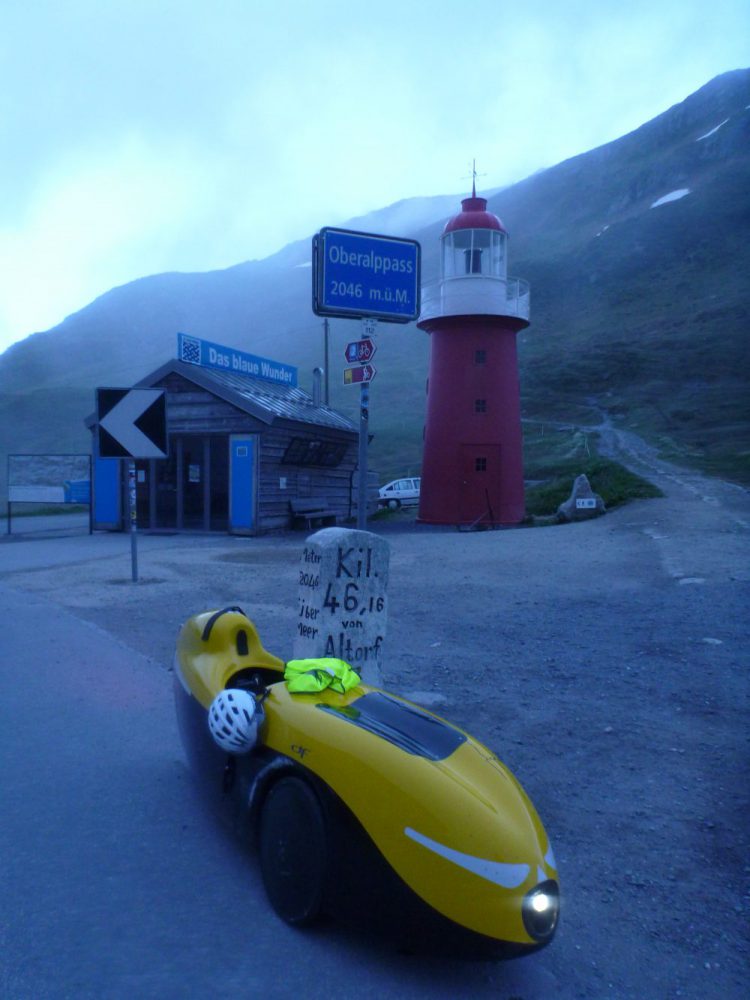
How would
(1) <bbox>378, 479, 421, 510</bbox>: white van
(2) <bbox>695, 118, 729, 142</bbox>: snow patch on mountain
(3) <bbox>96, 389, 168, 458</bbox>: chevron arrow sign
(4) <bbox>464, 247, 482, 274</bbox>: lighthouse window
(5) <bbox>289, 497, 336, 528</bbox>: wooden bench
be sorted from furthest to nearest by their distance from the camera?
(2) <bbox>695, 118, 729, 142</bbox>: snow patch on mountain → (1) <bbox>378, 479, 421, 510</bbox>: white van → (4) <bbox>464, 247, 482, 274</bbox>: lighthouse window → (5) <bbox>289, 497, 336, 528</bbox>: wooden bench → (3) <bbox>96, 389, 168, 458</bbox>: chevron arrow sign

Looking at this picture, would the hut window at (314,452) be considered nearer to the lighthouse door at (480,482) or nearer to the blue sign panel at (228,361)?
the blue sign panel at (228,361)

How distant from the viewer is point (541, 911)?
2.82m

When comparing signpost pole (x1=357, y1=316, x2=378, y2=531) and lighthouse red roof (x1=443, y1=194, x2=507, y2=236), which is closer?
signpost pole (x1=357, y1=316, x2=378, y2=531)

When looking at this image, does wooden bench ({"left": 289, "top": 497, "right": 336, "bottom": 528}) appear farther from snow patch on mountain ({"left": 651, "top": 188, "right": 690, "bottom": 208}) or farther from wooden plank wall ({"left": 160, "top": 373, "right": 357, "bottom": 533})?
snow patch on mountain ({"left": 651, "top": 188, "right": 690, "bottom": 208})

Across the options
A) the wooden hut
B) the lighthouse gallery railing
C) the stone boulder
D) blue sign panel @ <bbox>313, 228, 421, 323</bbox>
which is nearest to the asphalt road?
blue sign panel @ <bbox>313, 228, 421, 323</bbox>

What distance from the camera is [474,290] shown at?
25000 mm

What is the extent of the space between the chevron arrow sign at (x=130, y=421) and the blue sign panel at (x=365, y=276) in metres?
5.48

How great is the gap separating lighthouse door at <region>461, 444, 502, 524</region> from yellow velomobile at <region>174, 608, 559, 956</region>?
21749mm

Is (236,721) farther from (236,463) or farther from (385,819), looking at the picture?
(236,463)

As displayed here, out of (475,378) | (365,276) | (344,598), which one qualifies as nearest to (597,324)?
(475,378)

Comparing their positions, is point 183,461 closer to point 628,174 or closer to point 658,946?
point 658,946

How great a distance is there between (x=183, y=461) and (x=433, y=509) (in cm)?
773

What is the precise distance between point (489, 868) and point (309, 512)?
20.3 metres

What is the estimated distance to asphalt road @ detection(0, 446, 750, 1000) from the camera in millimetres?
3031
